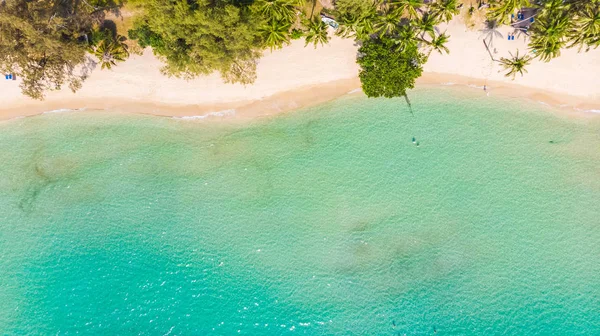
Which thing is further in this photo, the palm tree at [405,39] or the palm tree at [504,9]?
the palm tree at [405,39]

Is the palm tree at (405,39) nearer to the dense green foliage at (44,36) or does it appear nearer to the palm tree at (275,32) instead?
the palm tree at (275,32)

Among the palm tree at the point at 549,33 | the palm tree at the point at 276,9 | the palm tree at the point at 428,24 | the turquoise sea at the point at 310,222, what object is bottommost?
the turquoise sea at the point at 310,222

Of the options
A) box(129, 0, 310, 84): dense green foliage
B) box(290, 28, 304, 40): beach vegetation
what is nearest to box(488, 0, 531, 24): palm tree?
box(290, 28, 304, 40): beach vegetation

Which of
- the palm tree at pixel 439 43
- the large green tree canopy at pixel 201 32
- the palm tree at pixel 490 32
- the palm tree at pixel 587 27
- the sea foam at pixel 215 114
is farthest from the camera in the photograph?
the sea foam at pixel 215 114

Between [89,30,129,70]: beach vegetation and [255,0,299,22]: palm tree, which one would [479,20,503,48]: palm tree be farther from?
[89,30,129,70]: beach vegetation

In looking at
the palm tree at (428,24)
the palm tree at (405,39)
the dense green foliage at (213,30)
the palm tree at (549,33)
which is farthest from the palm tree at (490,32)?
the dense green foliage at (213,30)
